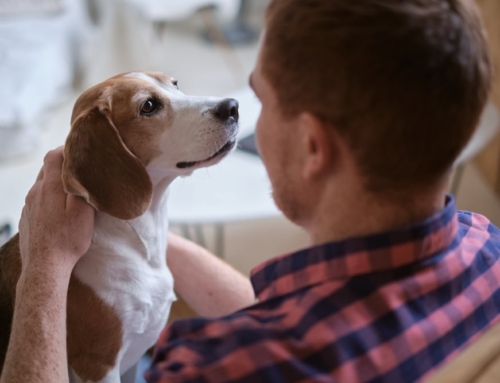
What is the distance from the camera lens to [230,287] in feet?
4.45

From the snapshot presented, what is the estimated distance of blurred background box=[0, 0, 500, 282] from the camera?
6.44ft

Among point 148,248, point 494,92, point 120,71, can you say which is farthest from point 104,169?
point 494,92

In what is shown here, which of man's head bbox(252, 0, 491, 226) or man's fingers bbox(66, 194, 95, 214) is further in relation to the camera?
man's fingers bbox(66, 194, 95, 214)

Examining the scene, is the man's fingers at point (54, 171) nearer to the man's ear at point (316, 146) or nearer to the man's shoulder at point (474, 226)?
the man's ear at point (316, 146)

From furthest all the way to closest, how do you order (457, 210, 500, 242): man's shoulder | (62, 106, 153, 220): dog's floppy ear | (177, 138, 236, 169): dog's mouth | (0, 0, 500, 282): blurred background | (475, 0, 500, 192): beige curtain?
(475, 0, 500, 192): beige curtain
(0, 0, 500, 282): blurred background
(177, 138, 236, 169): dog's mouth
(62, 106, 153, 220): dog's floppy ear
(457, 210, 500, 242): man's shoulder

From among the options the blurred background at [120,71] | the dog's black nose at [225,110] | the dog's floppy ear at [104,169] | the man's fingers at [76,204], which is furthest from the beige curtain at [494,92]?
the man's fingers at [76,204]

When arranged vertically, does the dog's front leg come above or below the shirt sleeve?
below

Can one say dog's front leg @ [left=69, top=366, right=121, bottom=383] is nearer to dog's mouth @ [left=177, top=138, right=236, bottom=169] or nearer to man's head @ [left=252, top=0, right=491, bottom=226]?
dog's mouth @ [left=177, top=138, right=236, bottom=169]

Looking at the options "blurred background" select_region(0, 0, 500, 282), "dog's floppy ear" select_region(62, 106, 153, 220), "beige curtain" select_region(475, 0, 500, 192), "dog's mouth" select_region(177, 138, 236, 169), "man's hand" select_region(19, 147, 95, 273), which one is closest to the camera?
"man's hand" select_region(19, 147, 95, 273)


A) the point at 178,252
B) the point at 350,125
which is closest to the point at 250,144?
the point at 178,252

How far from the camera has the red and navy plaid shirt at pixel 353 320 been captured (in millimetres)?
689

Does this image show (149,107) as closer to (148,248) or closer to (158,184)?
(158,184)

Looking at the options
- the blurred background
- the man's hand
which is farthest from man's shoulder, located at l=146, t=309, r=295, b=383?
the blurred background

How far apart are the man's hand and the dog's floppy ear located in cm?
3
